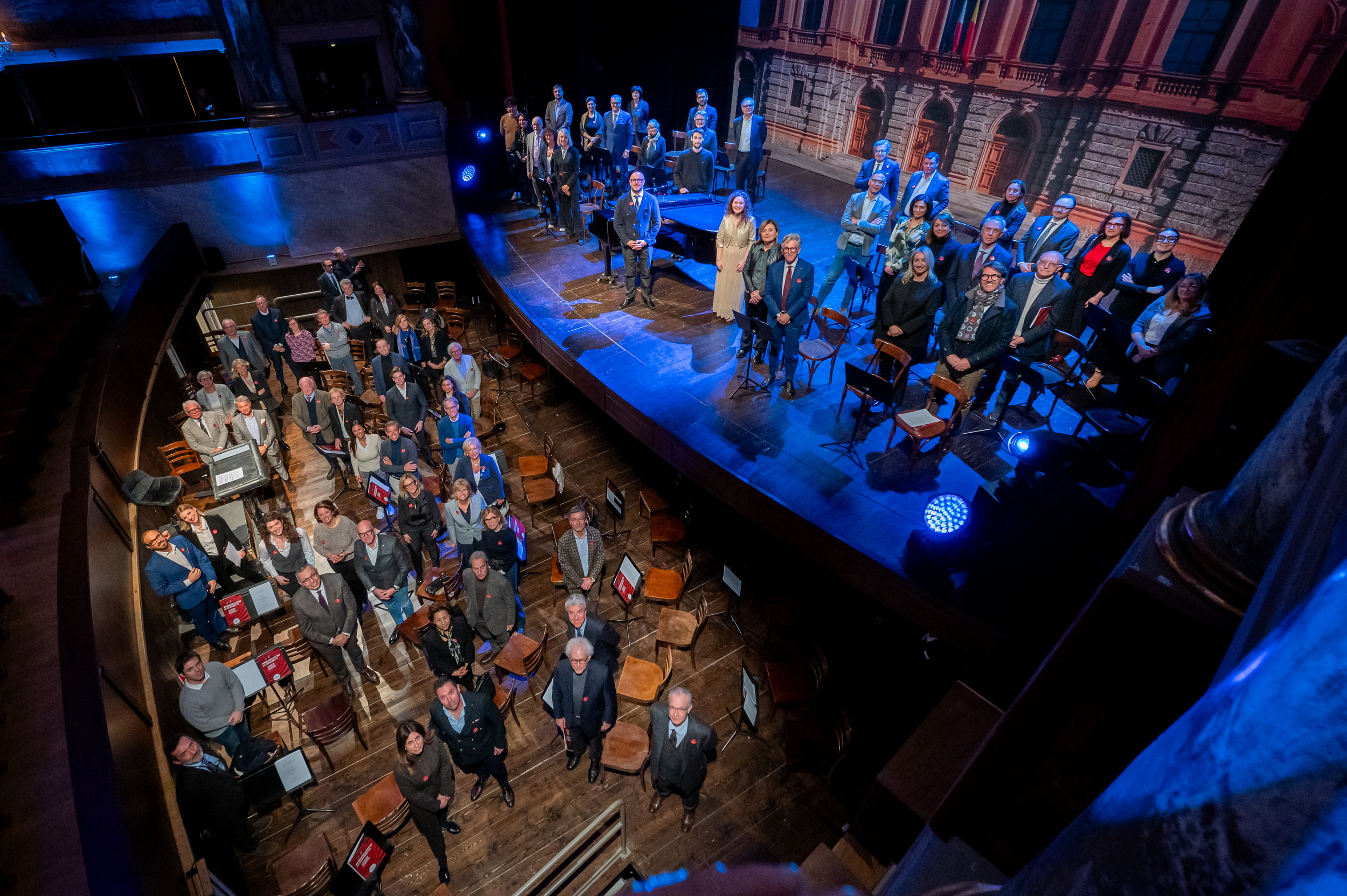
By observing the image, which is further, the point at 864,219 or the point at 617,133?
the point at 617,133

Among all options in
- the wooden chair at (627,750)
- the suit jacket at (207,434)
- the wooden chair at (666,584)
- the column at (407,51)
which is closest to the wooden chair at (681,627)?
the wooden chair at (666,584)

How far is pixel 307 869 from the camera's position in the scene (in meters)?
4.62

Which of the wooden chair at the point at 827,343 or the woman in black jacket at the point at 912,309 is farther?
the wooden chair at the point at 827,343

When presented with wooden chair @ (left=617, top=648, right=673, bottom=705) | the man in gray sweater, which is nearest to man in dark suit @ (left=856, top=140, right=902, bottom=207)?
wooden chair @ (left=617, top=648, right=673, bottom=705)

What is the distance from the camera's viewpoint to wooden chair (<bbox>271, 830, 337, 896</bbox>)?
172 inches

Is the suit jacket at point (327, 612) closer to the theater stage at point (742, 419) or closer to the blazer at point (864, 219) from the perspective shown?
the theater stage at point (742, 419)

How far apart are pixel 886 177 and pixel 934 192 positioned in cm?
68

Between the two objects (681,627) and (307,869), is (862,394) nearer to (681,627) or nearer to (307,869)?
(681,627)

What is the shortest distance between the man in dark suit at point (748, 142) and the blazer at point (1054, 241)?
5.24 metres

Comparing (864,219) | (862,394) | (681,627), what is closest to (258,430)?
(681,627)

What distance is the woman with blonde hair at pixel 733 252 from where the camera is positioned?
7328 millimetres

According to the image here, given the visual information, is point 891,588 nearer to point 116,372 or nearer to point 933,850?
point 933,850

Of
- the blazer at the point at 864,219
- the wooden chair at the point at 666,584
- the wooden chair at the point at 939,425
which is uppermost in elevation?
the blazer at the point at 864,219

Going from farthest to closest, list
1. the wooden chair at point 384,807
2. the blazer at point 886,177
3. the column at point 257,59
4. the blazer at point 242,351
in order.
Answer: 1. the column at point 257,59
2. the blazer at point 242,351
3. the blazer at point 886,177
4. the wooden chair at point 384,807
